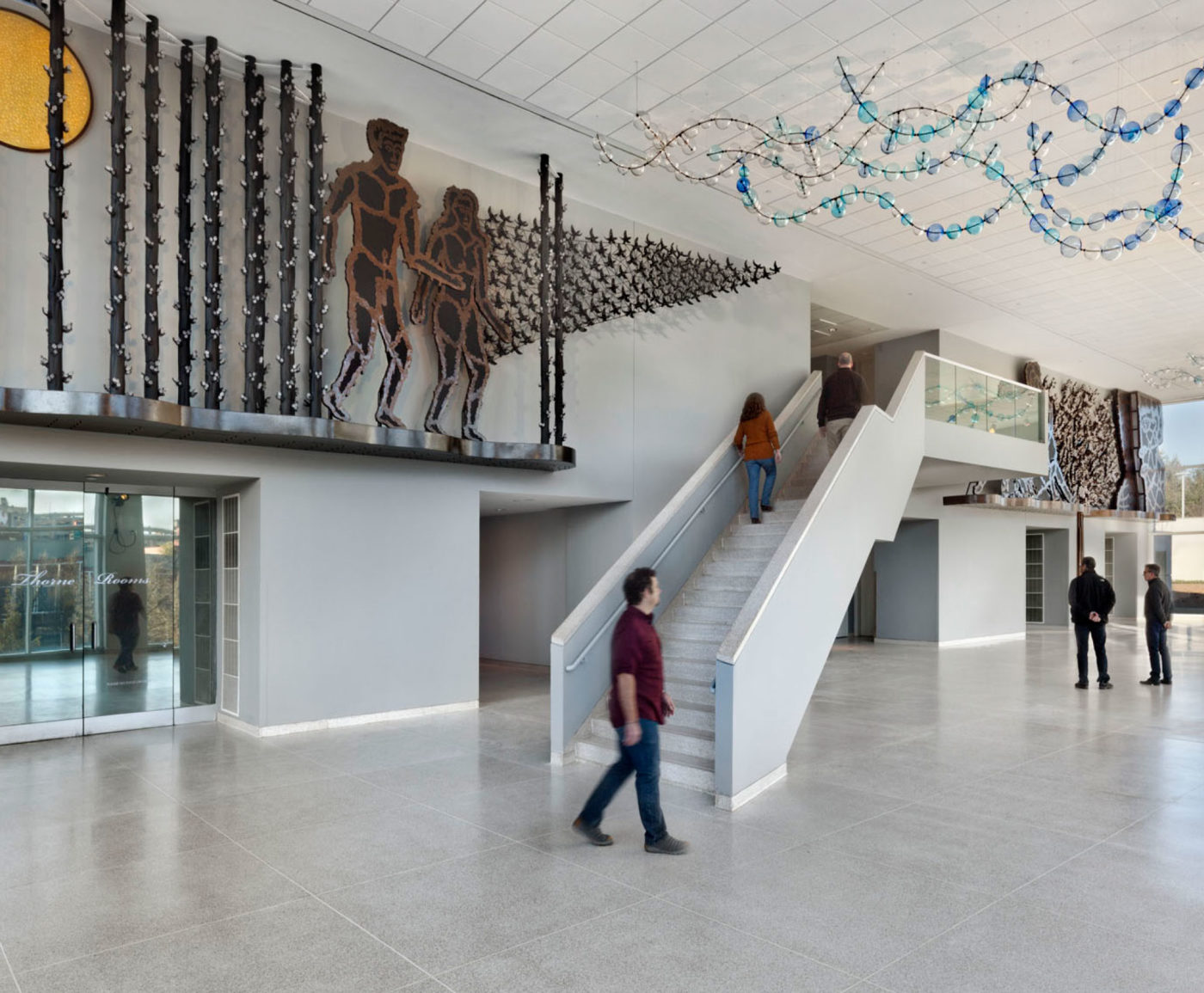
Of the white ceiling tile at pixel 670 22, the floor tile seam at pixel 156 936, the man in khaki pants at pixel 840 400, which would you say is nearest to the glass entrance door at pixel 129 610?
the floor tile seam at pixel 156 936

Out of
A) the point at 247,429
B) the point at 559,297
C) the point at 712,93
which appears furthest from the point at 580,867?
the point at 559,297

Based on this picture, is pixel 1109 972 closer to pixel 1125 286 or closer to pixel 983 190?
pixel 983 190

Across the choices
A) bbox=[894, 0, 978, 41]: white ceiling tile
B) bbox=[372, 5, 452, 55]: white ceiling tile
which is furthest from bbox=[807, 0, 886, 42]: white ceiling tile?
bbox=[372, 5, 452, 55]: white ceiling tile

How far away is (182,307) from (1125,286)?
13531mm

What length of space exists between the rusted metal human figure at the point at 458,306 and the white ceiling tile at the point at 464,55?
63.3 inches

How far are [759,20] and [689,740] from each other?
18.6 ft

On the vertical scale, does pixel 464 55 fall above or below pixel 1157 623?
above

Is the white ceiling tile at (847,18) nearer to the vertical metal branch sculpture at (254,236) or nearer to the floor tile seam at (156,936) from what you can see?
the vertical metal branch sculpture at (254,236)

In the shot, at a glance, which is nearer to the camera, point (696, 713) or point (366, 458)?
point (696, 713)

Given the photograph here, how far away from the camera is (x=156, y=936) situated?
12.2 feet

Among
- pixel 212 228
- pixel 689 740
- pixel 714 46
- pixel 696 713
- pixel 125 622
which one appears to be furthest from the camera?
pixel 125 622

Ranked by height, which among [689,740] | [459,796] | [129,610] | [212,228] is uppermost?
[212,228]

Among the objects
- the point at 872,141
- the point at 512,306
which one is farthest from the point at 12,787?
the point at 872,141

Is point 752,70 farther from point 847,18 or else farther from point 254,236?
point 254,236
